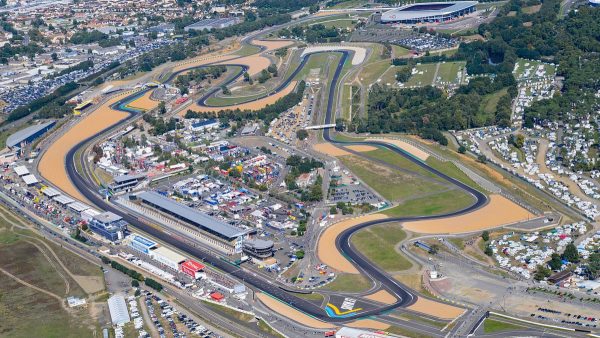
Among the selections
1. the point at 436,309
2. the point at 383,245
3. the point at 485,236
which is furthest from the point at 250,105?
the point at 436,309

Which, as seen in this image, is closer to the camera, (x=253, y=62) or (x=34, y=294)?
(x=34, y=294)

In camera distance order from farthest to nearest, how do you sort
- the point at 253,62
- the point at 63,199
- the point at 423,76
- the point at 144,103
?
1. the point at 253,62
2. the point at 423,76
3. the point at 144,103
4. the point at 63,199

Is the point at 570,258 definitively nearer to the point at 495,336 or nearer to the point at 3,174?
the point at 495,336

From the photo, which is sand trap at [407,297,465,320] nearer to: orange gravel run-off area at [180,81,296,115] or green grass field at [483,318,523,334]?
green grass field at [483,318,523,334]

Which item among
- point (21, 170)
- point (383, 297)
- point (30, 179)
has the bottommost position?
point (383, 297)

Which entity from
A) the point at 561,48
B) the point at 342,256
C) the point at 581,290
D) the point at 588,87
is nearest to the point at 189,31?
the point at 561,48

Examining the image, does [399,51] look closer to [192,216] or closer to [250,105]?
[250,105]

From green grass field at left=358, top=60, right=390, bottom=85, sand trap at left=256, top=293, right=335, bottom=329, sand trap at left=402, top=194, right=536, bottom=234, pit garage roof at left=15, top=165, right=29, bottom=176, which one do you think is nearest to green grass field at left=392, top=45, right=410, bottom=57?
green grass field at left=358, top=60, right=390, bottom=85
